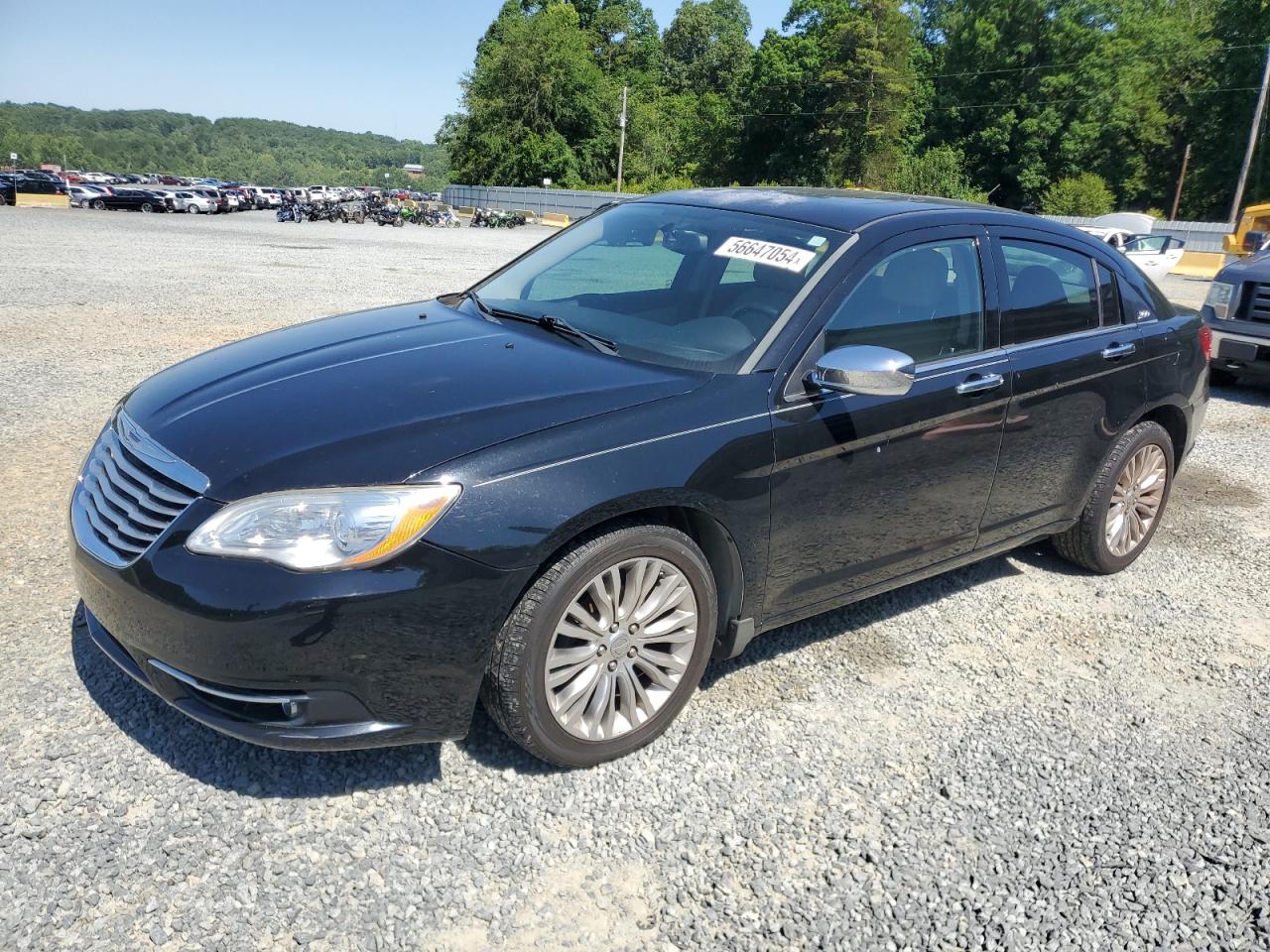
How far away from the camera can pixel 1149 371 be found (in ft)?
14.7

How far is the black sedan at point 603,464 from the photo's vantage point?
2.51 metres

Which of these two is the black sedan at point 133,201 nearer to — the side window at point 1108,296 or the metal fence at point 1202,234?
the metal fence at point 1202,234

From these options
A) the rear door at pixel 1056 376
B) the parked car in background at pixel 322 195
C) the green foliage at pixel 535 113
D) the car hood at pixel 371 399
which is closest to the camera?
the car hood at pixel 371 399

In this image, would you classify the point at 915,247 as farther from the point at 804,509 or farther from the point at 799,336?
the point at 804,509

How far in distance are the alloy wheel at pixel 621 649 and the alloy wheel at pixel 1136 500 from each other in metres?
2.57

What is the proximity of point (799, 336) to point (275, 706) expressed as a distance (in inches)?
75.9

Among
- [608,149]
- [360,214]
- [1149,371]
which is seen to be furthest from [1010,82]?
[1149,371]

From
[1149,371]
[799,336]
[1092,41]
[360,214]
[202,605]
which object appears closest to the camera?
[202,605]

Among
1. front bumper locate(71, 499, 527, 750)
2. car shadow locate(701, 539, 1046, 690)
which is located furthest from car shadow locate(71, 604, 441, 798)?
car shadow locate(701, 539, 1046, 690)

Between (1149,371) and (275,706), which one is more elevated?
(1149,371)

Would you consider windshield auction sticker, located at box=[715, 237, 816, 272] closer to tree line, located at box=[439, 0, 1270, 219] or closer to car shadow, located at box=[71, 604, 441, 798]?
car shadow, located at box=[71, 604, 441, 798]

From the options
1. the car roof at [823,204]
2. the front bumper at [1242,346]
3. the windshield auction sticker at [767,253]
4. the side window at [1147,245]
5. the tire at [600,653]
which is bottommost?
the tire at [600,653]

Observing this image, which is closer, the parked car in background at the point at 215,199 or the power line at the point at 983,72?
the parked car in background at the point at 215,199

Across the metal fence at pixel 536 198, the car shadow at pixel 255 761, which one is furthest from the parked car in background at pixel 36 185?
the car shadow at pixel 255 761
